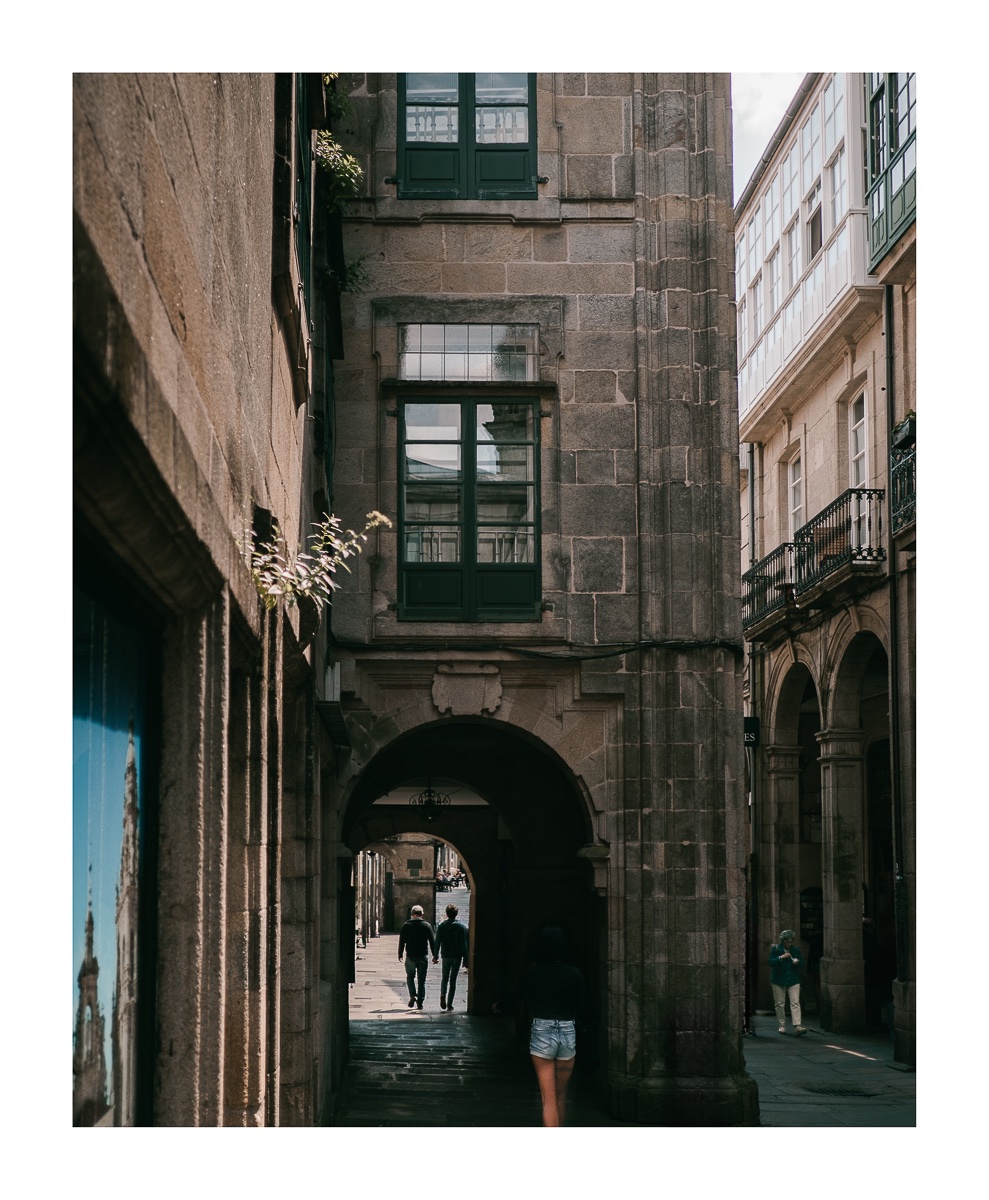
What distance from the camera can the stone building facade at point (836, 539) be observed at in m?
20.6

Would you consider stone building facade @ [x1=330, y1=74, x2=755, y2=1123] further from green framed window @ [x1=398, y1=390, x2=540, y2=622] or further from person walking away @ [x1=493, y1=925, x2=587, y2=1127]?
person walking away @ [x1=493, y1=925, x2=587, y2=1127]

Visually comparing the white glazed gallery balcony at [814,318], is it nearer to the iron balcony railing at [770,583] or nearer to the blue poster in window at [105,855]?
the iron balcony railing at [770,583]

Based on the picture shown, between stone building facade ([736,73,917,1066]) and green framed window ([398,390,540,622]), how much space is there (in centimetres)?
693

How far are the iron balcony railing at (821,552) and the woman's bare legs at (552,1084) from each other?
1203 cm

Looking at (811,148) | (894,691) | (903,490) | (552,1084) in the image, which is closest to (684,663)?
(552,1084)

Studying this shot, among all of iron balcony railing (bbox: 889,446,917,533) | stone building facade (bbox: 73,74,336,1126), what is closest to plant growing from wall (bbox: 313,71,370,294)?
stone building facade (bbox: 73,74,336,1126)

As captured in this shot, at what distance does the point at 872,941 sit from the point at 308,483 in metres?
15.8

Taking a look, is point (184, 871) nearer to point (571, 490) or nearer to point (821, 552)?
point (571, 490)

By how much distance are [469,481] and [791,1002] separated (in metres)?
11.1

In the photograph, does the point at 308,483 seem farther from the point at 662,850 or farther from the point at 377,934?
the point at 377,934

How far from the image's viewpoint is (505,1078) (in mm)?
16344

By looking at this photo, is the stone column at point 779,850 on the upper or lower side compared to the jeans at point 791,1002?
upper

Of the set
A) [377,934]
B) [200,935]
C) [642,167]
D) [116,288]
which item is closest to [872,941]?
[642,167]

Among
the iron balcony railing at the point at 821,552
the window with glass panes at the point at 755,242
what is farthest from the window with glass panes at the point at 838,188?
the window with glass panes at the point at 755,242
